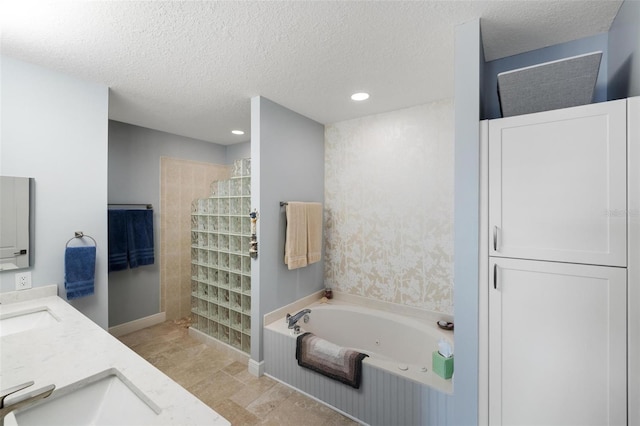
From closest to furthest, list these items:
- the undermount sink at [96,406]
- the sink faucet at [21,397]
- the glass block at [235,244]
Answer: the sink faucet at [21,397], the undermount sink at [96,406], the glass block at [235,244]

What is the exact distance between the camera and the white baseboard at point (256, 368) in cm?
246

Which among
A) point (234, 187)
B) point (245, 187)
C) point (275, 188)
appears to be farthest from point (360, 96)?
point (234, 187)

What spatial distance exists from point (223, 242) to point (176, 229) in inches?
47.1

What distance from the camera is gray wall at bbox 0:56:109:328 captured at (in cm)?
176

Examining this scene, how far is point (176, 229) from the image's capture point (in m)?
3.71

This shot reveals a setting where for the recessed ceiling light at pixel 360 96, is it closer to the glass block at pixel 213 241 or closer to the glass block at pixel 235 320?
the glass block at pixel 213 241

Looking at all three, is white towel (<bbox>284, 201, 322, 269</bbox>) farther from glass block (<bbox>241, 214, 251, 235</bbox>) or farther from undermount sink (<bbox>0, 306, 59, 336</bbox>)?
undermount sink (<bbox>0, 306, 59, 336</bbox>)

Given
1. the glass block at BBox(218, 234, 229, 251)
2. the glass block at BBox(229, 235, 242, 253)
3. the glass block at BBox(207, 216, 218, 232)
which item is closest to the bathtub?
the glass block at BBox(229, 235, 242, 253)

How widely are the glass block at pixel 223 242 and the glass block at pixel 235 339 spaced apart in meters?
0.85

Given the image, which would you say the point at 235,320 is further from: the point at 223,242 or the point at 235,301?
the point at 223,242

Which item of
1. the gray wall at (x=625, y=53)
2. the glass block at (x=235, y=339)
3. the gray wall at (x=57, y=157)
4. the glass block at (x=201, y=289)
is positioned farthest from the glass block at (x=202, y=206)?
the gray wall at (x=625, y=53)

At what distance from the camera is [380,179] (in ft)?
9.30

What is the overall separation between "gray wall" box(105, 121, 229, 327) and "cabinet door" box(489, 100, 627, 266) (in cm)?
359

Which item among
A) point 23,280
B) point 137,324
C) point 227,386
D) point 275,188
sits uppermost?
point 275,188
